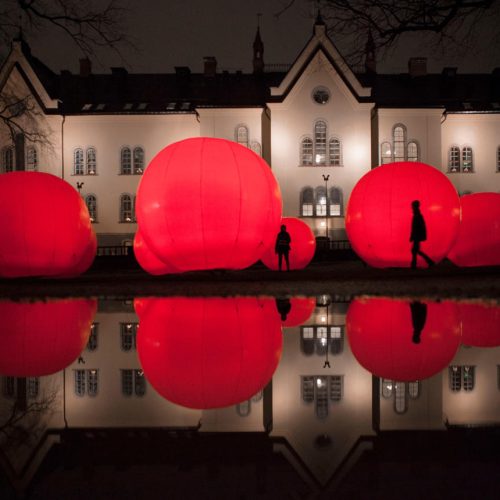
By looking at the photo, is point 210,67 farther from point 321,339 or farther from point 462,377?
point 462,377

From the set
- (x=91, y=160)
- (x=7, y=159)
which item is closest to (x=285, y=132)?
(x=91, y=160)

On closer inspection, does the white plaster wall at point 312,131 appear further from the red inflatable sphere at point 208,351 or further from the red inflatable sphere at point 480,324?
the red inflatable sphere at point 208,351

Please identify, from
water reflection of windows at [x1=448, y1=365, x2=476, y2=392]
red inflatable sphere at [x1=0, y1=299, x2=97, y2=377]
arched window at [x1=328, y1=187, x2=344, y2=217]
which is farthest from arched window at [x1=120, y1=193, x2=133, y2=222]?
water reflection of windows at [x1=448, y1=365, x2=476, y2=392]

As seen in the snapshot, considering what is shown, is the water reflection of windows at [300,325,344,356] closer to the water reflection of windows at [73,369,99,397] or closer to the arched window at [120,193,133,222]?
the water reflection of windows at [73,369,99,397]

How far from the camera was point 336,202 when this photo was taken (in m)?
43.8

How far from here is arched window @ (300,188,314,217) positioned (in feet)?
143

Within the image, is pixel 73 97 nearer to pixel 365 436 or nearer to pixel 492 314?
pixel 492 314

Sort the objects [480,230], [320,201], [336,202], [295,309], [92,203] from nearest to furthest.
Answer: [295,309] → [480,230] → [320,201] → [336,202] → [92,203]

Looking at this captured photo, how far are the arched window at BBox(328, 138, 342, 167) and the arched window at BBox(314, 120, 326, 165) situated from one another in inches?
19.2

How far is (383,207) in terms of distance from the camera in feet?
50.1

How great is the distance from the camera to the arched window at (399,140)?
147ft

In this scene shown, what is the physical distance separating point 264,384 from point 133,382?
1013mm

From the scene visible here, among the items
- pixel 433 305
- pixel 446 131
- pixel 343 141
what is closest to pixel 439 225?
pixel 433 305

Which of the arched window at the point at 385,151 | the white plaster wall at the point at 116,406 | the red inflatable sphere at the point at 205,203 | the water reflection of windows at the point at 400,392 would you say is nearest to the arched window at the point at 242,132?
the arched window at the point at 385,151
